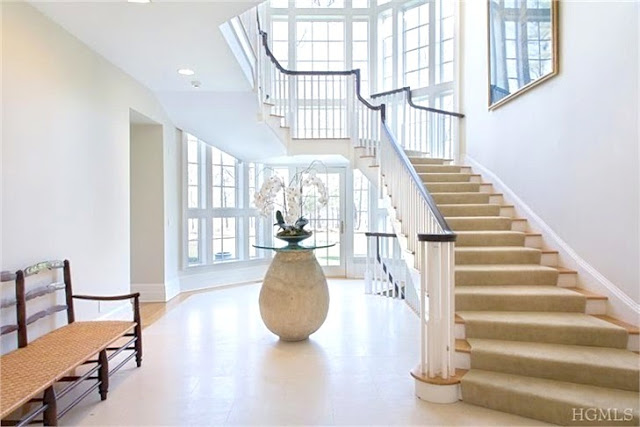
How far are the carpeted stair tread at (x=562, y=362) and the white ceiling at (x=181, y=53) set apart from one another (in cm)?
290

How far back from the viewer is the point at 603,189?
319cm

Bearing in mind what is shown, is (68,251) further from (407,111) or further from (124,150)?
(407,111)

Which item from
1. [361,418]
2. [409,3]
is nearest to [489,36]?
[409,3]

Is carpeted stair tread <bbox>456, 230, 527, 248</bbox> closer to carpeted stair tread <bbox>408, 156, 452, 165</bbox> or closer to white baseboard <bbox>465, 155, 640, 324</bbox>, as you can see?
white baseboard <bbox>465, 155, 640, 324</bbox>

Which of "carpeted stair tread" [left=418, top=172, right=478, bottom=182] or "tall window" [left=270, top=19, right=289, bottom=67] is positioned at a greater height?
"tall window" [left=270, top=19, right=289, bottom=67]

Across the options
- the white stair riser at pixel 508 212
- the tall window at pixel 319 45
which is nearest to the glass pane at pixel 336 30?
the tall window at pixel 319 45

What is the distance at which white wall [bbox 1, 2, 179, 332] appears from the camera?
Answer: 8.98 feet

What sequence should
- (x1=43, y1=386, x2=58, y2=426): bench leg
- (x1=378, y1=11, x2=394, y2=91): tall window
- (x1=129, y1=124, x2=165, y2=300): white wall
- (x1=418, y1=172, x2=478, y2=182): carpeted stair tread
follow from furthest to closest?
(x1=378, y1=11, x2=394, y2=91): tall window → (x1=129, y1=124, x2=165, y2=300): white wall → (x1=418, y1=172, x2=478, y2=182): carpeted stair tread → (x1=43, y1=386, x2=58, y2=426): bench leg

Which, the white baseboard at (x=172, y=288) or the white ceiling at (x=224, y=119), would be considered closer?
the white ceiling at (x=224, y=119)

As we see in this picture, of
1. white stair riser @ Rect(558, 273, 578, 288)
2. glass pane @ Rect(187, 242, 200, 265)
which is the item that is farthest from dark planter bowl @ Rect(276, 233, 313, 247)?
glass pane @ Rect(187, 242, 200, 265)

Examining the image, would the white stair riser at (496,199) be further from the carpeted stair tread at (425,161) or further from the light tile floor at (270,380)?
the light tile floor at (270,380)

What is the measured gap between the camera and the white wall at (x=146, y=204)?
556cm

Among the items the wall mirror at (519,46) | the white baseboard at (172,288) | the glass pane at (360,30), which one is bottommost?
the white baseboard at (172,288)

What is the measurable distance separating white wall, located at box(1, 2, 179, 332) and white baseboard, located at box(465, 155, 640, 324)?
4285 millimetres
